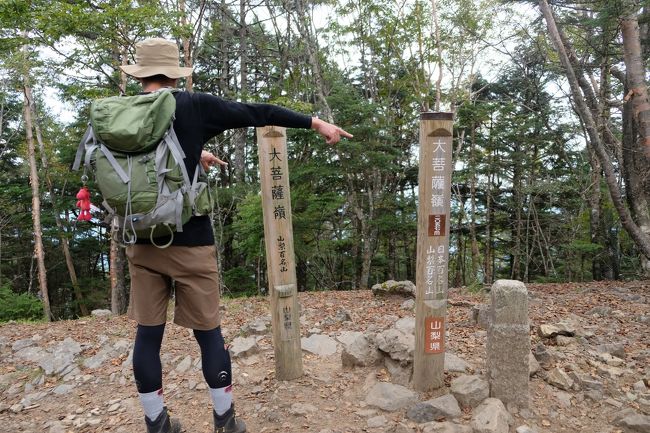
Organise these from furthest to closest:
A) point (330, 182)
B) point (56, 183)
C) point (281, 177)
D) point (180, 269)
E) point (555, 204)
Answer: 1. point (56, 183)
2. point (555, 204)
3. point (330, 182)
4. point (281, 177)
5. point (180, 269)

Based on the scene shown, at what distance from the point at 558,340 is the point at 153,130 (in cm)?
403

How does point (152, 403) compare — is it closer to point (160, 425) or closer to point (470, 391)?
point (160, 425)

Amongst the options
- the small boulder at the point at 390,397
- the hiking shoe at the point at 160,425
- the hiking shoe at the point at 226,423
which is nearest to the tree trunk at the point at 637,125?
the small boulder at the point at 390,397

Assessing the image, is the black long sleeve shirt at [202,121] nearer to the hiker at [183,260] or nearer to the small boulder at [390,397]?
the hiker at [183,260]

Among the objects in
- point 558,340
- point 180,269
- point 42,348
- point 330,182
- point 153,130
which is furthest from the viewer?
point 330,182

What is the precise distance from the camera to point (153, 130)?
1.96 meters

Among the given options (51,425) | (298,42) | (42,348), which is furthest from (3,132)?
(51,425)

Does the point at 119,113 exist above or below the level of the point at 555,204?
above

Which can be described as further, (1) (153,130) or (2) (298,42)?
(2) (298,42)

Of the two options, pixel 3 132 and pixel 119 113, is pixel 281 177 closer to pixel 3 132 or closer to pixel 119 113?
pixel 119 113

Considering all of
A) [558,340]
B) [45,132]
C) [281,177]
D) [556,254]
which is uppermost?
[45,132]

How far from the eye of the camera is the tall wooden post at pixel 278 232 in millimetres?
3139

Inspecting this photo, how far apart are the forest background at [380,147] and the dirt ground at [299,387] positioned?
13.4 feet

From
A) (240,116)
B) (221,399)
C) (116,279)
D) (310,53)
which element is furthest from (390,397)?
(310,53)
